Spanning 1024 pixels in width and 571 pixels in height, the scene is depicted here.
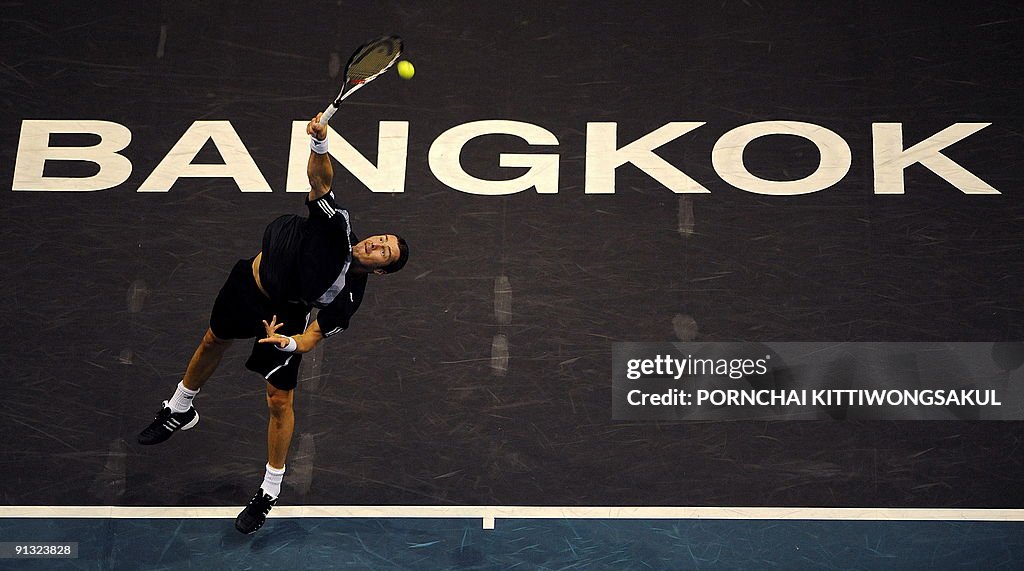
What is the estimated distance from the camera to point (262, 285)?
5324mm

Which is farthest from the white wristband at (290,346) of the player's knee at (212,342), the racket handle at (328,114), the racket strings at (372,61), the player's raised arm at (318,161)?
the racket strings at (372,61)

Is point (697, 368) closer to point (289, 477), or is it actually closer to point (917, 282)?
point (917, 282)

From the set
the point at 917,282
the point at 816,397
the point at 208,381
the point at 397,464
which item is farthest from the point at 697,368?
the point at 208,381

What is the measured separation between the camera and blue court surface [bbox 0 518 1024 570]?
5.45 m

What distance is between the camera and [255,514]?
18.0 ft

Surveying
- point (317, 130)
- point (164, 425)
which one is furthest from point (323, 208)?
point (164, 425)

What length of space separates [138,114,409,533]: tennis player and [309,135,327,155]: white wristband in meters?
0.06

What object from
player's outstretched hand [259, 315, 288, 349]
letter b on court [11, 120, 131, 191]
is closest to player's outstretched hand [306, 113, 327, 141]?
player's outstretched hand [259, 315, 288, 349]

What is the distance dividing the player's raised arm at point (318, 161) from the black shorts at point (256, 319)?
59 centimetres

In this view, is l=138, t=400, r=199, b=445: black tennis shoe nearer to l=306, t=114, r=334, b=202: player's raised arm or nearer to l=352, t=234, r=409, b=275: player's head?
l=352, t=234, r=409, b=275: player's head

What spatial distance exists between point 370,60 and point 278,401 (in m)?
1.81

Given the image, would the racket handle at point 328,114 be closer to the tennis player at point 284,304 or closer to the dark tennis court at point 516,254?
the tennis player at point 284,304

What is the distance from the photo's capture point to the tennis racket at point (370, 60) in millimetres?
5004

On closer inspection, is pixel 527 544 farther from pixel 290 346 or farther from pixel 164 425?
pixel 164 425
